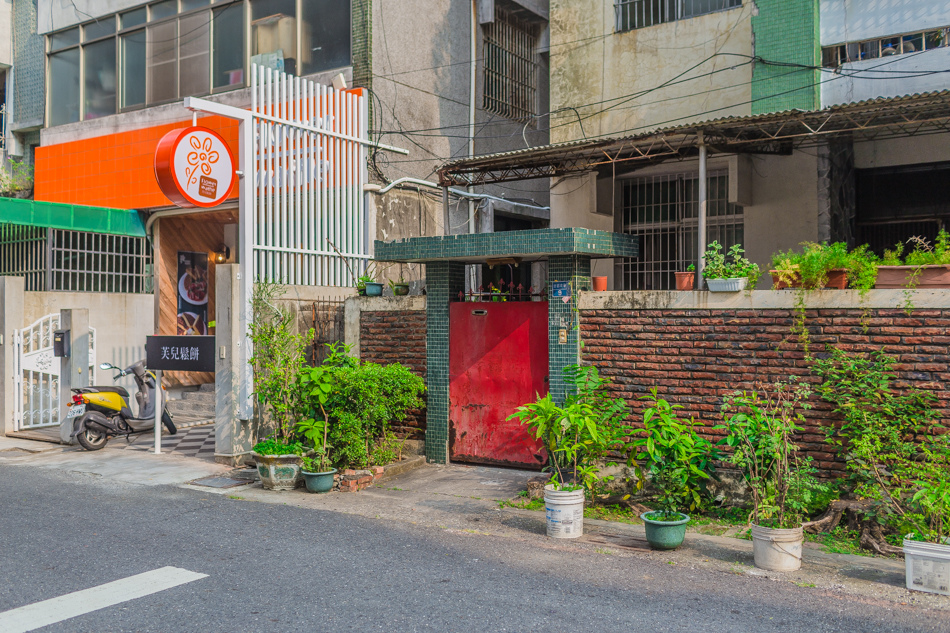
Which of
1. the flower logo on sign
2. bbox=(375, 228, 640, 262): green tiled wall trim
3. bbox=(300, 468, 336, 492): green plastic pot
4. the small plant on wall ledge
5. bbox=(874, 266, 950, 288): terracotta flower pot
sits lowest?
bbox=(300, 468, 336, 492): green plastic pot

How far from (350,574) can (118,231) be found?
11.7m

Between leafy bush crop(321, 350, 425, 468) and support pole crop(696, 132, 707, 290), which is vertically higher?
support pole crop(696, 132, 707, 290)

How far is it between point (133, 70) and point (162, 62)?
2.91 feet

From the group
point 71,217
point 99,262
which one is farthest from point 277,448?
point 99,262

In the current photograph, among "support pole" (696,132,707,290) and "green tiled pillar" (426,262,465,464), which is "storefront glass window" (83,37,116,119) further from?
"support pole" (696,132,707,290)

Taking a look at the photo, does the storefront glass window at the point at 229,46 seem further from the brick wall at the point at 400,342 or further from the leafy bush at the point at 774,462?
the leafy bush at the point at 774,462

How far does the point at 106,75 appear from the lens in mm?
17047

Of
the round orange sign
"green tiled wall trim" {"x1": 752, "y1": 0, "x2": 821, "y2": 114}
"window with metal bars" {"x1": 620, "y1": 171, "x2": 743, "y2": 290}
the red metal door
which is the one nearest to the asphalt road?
the red metal door

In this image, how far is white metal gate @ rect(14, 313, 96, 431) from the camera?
1332 cm

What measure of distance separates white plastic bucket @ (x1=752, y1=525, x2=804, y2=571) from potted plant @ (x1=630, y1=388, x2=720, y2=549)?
72cm

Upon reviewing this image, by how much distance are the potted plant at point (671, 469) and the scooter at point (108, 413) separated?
26.5ft

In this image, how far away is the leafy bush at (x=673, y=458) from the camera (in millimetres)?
7273

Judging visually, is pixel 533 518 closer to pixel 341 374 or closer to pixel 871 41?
pixel 341 374

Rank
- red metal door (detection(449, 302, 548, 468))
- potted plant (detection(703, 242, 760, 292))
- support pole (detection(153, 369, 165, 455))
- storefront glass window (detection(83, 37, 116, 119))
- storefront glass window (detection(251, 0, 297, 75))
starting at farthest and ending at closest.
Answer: storefront glass window (detection(83, 37, 116, 119)) < storefront glass window (detection(251, 0, 297, 75)) < support pole (detection(153, 369, 165, 455)) < red metal door (detection(449, 302, 548, 468)) < potted plant (detection(703, 242, 760, 292))
